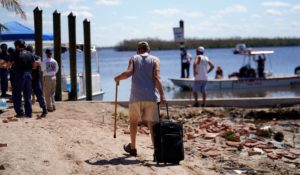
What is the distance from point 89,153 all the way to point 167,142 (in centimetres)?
136

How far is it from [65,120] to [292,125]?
5.35m

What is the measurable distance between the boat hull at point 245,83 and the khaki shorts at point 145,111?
18166 millimetres

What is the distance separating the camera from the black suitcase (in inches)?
329

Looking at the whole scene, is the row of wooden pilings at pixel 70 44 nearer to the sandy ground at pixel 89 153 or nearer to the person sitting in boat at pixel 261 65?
the sandy ground at pixel 89 153

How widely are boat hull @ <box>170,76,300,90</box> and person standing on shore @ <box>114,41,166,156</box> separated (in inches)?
717

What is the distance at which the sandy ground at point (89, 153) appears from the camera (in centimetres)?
802

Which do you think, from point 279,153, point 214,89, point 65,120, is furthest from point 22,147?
point 214,89

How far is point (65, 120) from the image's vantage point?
12227 mm

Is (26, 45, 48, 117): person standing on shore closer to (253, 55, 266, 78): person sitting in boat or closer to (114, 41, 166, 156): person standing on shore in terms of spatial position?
(114, 41, 166, 156): person standing on shore

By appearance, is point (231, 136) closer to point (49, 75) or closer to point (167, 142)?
point (167, 142)

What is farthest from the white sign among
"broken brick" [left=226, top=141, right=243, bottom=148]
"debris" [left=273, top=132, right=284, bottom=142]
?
"broken brick" [left=226, top=141, right=243, bottom=148]

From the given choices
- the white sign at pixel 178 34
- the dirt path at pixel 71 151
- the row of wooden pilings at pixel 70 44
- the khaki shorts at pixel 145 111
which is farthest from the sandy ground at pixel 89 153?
the white sign at pixel 178 34

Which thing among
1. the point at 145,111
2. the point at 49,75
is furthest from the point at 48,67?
the point at 145,111

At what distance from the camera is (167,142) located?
834cm
